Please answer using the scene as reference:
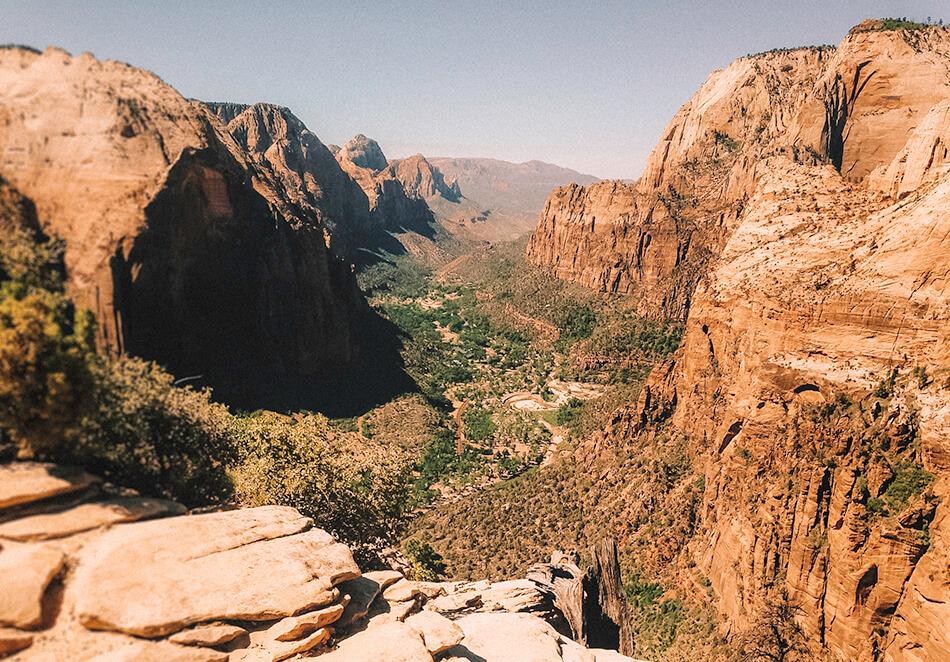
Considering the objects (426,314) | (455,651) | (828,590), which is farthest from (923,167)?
(426,314)

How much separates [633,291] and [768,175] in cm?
7922

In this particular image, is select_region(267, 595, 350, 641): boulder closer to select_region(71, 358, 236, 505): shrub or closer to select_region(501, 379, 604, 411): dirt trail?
select_region(71, 358, 236, 505): shrub

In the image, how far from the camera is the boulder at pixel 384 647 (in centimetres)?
1702

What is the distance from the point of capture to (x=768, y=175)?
49.1 meters

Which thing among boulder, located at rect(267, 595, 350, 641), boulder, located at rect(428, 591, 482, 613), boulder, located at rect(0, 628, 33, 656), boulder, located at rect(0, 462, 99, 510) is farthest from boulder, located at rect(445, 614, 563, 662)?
boulder, located at rect(0, 462, 99, 510)

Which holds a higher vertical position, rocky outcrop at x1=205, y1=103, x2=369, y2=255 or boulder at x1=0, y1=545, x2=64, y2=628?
rocky outcrop at x1=205, y1=103, x2=369, y2=255

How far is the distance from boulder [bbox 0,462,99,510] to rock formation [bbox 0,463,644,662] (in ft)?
0.11

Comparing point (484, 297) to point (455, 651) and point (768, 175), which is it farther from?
point (455, 651)

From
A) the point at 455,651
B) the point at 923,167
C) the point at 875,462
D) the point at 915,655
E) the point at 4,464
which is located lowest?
the point at 915,655

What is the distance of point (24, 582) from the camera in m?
11.9

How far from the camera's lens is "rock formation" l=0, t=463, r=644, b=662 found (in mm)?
12344

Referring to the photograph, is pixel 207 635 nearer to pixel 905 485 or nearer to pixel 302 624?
pixel 302 624

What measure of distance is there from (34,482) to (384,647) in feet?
43.2

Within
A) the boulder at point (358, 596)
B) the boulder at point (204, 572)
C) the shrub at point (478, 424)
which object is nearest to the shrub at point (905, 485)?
the boulder at point (358, 596)
